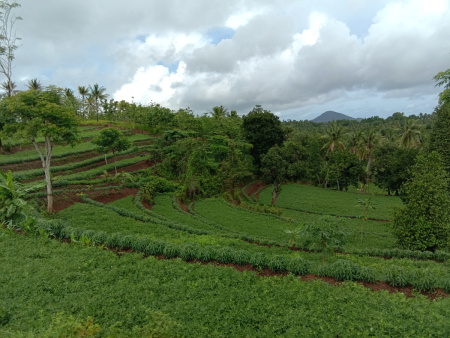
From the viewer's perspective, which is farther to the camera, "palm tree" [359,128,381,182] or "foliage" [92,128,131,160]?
"palm tree" [359,128,381,182]

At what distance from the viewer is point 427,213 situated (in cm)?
1404

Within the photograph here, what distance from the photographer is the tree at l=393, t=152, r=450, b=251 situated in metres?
13.7

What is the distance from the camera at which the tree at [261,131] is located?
143 ft

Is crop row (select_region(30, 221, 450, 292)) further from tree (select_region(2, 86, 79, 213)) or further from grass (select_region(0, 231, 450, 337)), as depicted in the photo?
tree (select_region(2, 86, 79, 213))

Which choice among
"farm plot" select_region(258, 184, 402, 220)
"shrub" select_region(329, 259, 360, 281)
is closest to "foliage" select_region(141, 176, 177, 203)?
"farm plot" select_region(258, 184, 402, 220)

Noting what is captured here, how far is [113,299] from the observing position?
20.9ft

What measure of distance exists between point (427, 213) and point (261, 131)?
31.2 m

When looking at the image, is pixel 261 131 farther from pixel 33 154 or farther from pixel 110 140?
pixel 33 154

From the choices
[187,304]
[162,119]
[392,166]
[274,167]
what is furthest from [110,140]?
[392,166]

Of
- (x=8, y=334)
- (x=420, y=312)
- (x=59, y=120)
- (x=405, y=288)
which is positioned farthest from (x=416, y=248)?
(x=59, y=120)

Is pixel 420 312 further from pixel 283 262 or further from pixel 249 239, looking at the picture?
pixel 249 239

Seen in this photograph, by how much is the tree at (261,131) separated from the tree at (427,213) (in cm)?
2966

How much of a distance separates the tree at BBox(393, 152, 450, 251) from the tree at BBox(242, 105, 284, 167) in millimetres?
29664

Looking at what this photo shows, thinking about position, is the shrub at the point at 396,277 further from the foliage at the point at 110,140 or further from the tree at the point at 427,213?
the foliage at the point at 110,140
